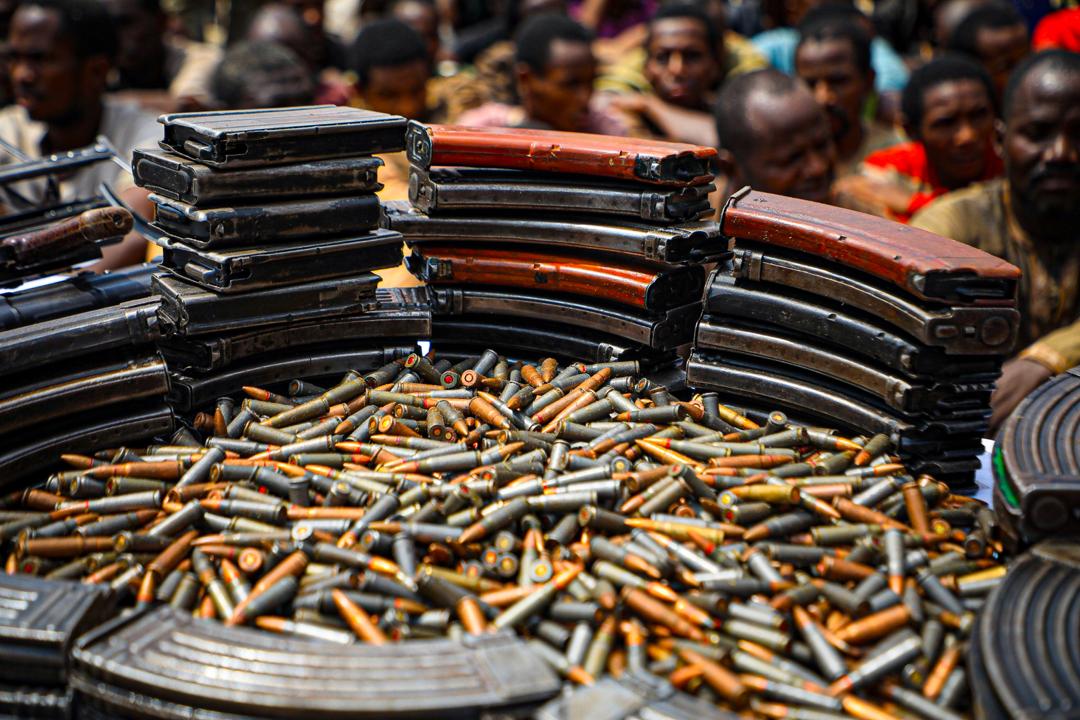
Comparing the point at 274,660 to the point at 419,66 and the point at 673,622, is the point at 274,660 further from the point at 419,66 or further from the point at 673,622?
the point at 419,66

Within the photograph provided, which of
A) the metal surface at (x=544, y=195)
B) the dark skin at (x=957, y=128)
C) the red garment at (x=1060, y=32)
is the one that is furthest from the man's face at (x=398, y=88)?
the red garment at (x=1060, y=32)

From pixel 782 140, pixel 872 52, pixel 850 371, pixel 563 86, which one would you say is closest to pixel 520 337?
pixel 850 371

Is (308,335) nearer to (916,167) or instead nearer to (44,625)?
(44,625)

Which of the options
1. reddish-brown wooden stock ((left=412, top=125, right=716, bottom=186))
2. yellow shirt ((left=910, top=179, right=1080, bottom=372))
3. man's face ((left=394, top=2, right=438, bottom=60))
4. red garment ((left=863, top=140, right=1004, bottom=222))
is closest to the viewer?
reddish-brown wooden stock ((left=412, top=125, right=716, bottom=186))

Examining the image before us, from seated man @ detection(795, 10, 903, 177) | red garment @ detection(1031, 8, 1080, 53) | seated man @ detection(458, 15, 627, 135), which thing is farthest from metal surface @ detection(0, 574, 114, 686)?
red garment @ detection(1031, 8, 1080, 53)

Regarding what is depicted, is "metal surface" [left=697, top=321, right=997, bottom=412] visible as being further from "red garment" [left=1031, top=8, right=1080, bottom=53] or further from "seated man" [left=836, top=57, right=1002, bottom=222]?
"red garment" [left=1031, top=8, right=1080, bottom=53]

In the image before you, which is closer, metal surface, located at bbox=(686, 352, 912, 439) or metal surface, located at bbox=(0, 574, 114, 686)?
metal surface, located at bbox=(0, 574, 114, 686)

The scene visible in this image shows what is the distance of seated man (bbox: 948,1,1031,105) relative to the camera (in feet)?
40.6

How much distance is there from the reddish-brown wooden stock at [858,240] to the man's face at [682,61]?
6.87 m

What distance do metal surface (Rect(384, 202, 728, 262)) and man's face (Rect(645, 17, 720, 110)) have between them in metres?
6.69

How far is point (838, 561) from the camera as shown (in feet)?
13.4

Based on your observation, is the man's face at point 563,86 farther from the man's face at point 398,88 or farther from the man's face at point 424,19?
the man's face at point 424,19

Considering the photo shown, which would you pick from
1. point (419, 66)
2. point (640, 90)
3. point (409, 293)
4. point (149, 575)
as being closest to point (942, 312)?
point (409, 293)

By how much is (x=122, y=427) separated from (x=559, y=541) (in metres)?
2.21
